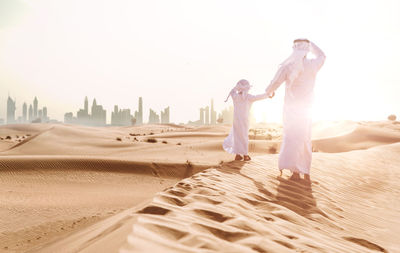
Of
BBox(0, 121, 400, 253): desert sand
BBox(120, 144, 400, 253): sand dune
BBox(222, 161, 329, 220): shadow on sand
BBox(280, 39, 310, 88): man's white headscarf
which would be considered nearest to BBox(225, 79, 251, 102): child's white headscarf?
BBox(0, 121, 400, 253): desert sand

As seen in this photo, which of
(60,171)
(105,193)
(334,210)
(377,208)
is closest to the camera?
(334,210)

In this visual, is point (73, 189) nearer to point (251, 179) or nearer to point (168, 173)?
point (168, 173)

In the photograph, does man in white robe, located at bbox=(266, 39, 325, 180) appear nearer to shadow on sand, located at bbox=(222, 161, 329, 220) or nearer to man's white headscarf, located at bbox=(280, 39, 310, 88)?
man's white headscarf, located at bbox=(280, 39, 310, 88)

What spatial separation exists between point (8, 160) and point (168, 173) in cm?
451

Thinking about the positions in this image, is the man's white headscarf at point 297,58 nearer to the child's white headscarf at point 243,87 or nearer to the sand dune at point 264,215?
the sand dune at point 264,215

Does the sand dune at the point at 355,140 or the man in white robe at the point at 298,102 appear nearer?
the man in white robe at the point at 298,102

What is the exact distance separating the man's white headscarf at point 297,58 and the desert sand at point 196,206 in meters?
2.14

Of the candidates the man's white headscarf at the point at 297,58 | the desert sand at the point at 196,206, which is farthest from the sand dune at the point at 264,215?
the man's white headscarf at the point at 297,58

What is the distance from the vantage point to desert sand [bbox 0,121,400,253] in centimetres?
248

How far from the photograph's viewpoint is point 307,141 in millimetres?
6473

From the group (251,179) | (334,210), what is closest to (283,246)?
(334,210)

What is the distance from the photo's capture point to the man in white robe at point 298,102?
6242 mm

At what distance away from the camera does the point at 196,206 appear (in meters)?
3.23

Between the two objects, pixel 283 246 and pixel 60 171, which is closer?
pixel 283 246
